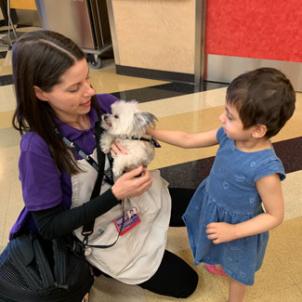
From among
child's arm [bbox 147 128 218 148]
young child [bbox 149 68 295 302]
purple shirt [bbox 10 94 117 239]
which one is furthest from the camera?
child's arm [bbox 147 128 218 148]

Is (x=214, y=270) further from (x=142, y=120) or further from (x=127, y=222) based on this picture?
(x=142, y=120)

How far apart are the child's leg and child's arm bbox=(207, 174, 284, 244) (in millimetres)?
275

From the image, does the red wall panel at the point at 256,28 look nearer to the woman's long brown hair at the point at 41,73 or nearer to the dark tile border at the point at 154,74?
the dark tile border at the point at 154,74

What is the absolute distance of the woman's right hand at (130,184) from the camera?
97 centimetres

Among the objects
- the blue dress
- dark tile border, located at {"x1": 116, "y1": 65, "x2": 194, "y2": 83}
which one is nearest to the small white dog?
the blue dress

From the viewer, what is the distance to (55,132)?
3.09ft

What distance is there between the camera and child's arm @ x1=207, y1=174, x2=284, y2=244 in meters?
0.84

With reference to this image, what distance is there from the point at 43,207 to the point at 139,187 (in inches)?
11.1

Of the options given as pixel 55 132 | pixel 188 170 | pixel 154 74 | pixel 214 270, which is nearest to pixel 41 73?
pixel 55 132

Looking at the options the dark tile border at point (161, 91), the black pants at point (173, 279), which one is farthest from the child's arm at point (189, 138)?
the dark tile border at point (161, 91)

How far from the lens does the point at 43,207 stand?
94 centimetres

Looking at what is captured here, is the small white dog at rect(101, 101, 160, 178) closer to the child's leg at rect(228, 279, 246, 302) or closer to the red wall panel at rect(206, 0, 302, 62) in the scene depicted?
the child's leg at rect(228, 279, 246, 302)

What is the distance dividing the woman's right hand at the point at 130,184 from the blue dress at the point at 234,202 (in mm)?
209

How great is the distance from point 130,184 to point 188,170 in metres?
0.96
